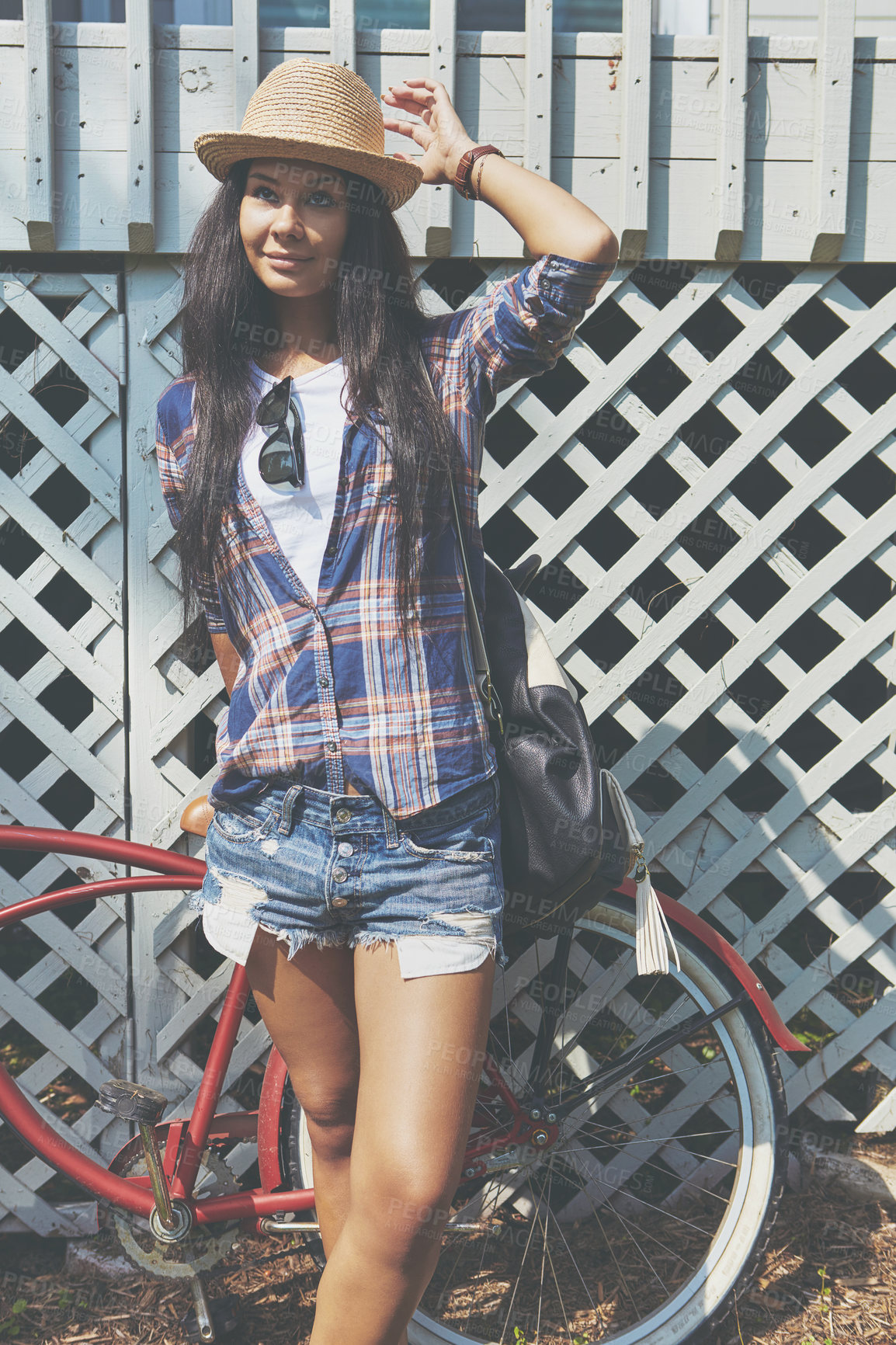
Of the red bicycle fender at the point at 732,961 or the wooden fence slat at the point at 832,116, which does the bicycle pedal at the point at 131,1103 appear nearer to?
the red bicycle fender at the point at 732,961

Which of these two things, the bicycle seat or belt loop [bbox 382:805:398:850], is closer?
belt loop [bbox 382:805:398:850]

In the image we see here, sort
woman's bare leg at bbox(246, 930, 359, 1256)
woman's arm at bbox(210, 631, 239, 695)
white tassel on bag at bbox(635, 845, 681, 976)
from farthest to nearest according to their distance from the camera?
1. white tassel on bag at bbox(635, 845, 681, 976)
2. woman's arm at bbox(210, 631, 239, 695)
3. woman's bare leg at bbox(246, 930, 359, 1256)

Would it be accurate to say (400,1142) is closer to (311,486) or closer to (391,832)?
(391,832)

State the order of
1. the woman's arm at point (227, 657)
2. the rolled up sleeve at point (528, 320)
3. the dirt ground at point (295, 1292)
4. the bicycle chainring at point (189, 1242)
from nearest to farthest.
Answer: the rolled up sleeve at point (528, 320)
the woman's arm at point (227, 657)
the bicycle chainring at point (189, 1242)
the dirt ground at point (295, 1292)

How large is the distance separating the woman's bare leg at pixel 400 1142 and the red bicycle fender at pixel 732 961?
614 millimetres

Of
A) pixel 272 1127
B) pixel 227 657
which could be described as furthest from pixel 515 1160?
pixel 227 657

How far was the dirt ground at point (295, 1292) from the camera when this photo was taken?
187cm

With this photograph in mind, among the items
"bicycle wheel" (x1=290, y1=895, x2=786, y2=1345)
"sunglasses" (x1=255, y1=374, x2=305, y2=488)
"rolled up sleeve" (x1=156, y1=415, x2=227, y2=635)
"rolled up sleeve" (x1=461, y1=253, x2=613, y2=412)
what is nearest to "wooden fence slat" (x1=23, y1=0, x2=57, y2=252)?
"rolled up sleeve" (x1=156, y1=415, x2=227, y2=635)

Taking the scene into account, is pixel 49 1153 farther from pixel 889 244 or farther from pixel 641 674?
pixel 889 244

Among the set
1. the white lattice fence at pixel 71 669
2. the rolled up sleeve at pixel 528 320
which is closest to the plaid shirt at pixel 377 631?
the rolled up sleeve at pixel 528 320

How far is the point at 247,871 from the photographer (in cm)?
131

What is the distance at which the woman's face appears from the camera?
1.29 metres

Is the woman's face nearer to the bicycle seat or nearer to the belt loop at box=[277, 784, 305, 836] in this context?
the belt loop at box=[277, 784, 305, 836]

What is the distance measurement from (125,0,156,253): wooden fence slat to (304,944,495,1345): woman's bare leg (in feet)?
4.83
